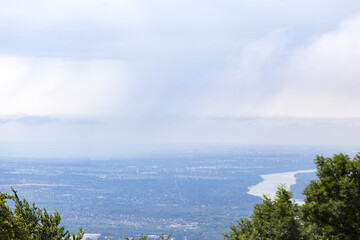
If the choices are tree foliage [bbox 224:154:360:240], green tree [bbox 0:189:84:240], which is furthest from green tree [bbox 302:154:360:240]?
green tree [bbox 0:189:84:240]

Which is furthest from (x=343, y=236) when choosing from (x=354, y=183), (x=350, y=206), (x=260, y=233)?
(x=260, y=233)

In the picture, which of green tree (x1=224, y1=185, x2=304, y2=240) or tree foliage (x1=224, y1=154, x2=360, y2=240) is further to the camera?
tree foliage (x1=224, y1=154, x2=360, y2=240)

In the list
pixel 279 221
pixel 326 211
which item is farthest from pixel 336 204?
pixel 279 221

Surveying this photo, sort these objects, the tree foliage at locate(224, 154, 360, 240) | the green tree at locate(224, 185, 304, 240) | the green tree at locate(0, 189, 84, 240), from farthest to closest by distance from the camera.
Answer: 1. the tree foliage at locate(224, 154, 360, 240)
2. the green tree at locate(0, 189, 84, 240)
3. the green tree at locate(224, 185, 304, 240)

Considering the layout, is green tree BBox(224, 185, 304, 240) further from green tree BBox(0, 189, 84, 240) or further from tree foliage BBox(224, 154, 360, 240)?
green tree BBox(0, 189, 84, 240)

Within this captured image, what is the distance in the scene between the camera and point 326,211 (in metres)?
20.9

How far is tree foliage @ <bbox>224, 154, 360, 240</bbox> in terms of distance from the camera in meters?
19.8

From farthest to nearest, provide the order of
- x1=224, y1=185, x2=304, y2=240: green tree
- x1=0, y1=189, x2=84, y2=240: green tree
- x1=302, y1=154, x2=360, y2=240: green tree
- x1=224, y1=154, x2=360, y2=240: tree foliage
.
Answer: x1=302, y1=154, x2=360, y2=240: green tree, x1=224, y1=154, x2=360, y2=240: tree foliage, x1=0, y1=189, x2=84, y2=240: green tree, x1=224, y1=185, x2=304, y2=240: green tree

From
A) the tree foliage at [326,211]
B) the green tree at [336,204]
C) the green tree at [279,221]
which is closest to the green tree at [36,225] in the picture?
the green tree at [279,221]

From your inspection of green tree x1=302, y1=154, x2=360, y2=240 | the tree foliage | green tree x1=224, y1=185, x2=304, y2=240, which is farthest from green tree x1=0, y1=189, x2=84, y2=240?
green tree x1=302, y1=154, x2=360, y2=240

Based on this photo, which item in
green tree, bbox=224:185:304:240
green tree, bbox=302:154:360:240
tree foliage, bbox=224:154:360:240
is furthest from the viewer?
green tree, bbox=302:154:360:240

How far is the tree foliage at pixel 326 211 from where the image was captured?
19797 mm

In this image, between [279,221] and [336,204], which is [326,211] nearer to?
[336,204]

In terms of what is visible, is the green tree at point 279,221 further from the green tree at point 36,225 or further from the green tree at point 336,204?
the green tree at point 36,225
